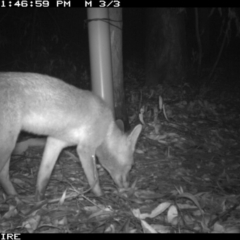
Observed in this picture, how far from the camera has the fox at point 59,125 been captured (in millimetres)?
4160

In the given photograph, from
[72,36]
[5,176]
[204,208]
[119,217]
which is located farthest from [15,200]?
[72,36]

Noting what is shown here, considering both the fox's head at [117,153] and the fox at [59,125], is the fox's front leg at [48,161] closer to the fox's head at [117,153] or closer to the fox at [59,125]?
the fox at [59,125]

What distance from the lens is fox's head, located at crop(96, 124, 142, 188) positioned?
5117mm

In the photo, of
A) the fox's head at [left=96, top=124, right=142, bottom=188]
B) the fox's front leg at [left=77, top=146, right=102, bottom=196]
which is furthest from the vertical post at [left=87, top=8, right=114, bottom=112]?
the fox's front leg at [left=77, top=146, right=102, bottom=196]

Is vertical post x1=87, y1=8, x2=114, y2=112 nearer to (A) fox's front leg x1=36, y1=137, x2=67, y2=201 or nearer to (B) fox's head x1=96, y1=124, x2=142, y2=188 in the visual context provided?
(B) fox's head x1=96, y1=124, x2=142, y2=188

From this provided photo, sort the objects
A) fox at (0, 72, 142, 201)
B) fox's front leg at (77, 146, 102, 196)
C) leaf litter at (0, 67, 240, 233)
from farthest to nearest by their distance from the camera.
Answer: fox's front leg at (77, 146, 102, 196) → fox at (0, 72, 142, 201) → leaf litter at (0, 67, 240, 233)

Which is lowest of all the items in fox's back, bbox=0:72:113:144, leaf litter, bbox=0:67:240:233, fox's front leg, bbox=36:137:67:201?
leaf litter, bbox=0:67:240:233

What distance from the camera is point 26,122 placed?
4375mm

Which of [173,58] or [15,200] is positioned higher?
[173,58]

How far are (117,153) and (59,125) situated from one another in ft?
3.39

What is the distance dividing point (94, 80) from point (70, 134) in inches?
43.4

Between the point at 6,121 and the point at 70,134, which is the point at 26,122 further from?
the point at 70,134

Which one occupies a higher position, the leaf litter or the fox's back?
the fox's back
